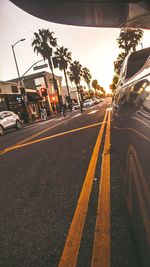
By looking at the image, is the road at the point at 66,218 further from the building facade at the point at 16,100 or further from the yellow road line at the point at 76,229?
the building facade at the point at 16,100

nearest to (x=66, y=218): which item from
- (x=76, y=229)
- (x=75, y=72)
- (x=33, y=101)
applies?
(x=76, y=229)

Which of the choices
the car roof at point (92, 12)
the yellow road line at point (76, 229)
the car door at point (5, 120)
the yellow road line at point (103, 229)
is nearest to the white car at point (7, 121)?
the car door at point (5, 120)

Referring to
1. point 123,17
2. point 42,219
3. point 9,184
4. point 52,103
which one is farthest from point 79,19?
point 52,103

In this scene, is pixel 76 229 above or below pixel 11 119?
above

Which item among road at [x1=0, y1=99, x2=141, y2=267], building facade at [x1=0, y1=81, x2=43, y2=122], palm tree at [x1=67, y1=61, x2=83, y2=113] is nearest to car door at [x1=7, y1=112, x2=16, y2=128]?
building facade at [x1=0, y1=81, x2=43, y2=122]

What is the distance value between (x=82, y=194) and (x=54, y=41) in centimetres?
5069

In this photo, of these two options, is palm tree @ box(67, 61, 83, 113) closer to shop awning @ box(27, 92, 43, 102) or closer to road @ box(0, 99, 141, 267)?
shop awning @ box(27, 92, 43, 102)

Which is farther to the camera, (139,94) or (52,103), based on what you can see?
(52,103)

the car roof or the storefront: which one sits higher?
the car roof

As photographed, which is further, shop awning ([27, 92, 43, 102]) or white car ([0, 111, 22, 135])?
shop awning ([27, 92, 43, 102])

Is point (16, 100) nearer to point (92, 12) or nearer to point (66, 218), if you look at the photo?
point (66, 218)

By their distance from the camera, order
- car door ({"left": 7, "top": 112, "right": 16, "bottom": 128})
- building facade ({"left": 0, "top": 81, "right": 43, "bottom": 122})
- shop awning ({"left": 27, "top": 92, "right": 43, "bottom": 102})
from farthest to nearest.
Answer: shop awning ({"left": 27, "top": 92, "right": 43, "bottom": 102}) → building facade ({"left": 0, "top": 81, "right": 43, "bottom": 122}) → car door ({"left": 7, "top": 112, "right": 16, "bottom": 128})

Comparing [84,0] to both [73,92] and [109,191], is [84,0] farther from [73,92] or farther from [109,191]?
[73,92]

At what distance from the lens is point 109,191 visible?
3666mm
